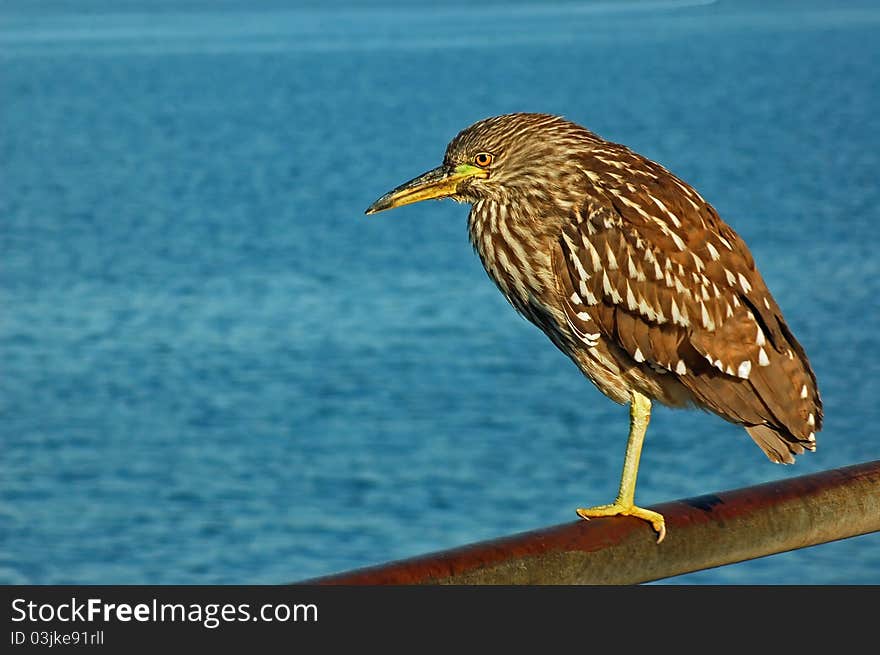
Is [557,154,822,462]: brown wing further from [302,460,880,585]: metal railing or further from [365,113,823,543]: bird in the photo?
[302,460,880,585]: metal railing

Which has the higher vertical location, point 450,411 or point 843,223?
point 843,223

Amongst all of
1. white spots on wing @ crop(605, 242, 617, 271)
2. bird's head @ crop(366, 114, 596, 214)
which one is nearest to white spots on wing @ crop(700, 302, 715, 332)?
white spots on wing @ crop(605, 242, 617, 271)

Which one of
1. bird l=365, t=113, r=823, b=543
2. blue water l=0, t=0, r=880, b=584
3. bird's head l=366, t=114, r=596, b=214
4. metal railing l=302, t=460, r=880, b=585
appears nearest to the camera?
metal railing l=302, t=460, r=880, b=585

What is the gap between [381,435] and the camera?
27281 millimetres

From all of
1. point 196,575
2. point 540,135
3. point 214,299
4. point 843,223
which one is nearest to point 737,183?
point 843,223

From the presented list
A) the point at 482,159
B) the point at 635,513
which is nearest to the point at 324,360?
the point at 482,159

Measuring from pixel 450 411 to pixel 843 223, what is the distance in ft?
67.3

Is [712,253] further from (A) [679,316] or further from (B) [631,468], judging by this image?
(B) [631,468]

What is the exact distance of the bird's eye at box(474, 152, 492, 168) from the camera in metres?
6.25

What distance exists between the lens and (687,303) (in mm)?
5992

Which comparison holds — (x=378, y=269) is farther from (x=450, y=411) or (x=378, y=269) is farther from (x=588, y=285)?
(x=588, y=285)

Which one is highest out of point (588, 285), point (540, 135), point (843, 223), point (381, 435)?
point (843, 223)

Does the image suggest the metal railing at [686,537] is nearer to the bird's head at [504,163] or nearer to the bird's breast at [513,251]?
the bird's breast at [513,251]

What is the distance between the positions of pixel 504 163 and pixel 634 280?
69cm
